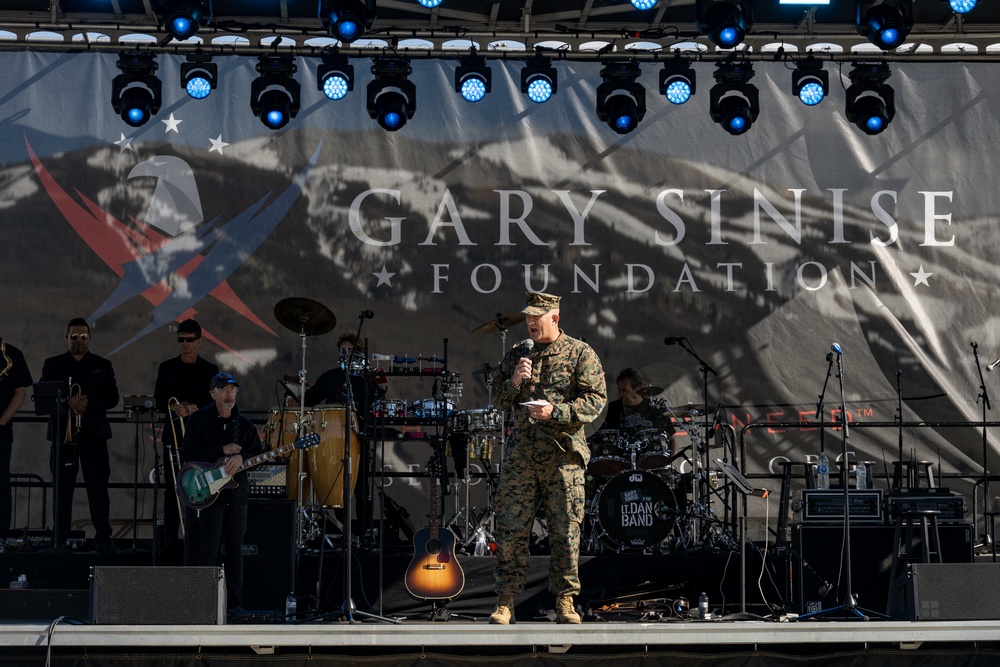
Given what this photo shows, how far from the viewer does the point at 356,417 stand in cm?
1042

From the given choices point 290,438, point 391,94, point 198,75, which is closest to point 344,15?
point 391,94

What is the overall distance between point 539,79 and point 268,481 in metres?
4.46

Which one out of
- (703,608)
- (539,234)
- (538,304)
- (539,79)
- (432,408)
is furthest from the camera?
(539,234)

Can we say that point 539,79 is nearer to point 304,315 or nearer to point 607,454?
point 304,315

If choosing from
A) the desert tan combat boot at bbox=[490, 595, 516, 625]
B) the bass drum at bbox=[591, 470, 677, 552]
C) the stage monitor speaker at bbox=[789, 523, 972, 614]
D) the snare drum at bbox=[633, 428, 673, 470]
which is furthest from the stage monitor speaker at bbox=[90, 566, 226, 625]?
the stage monitor speaker at bbox=[789, 523, 972, 614]

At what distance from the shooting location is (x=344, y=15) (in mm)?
9711

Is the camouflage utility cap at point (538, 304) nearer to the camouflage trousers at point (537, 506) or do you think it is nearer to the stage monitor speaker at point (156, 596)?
the camouflage trousers at point (537, 506)

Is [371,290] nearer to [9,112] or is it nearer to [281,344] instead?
[281,344]

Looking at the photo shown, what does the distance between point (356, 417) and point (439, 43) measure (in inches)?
145

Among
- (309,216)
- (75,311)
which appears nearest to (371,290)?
(309,216)

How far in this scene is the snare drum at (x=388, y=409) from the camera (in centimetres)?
1048

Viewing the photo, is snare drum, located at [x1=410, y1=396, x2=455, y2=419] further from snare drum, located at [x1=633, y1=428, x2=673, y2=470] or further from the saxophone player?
the saxophone player

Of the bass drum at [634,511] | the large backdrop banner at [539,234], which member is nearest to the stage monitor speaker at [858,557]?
the bass drum at [634,511]

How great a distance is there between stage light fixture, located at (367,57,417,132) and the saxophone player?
12.5 ft
